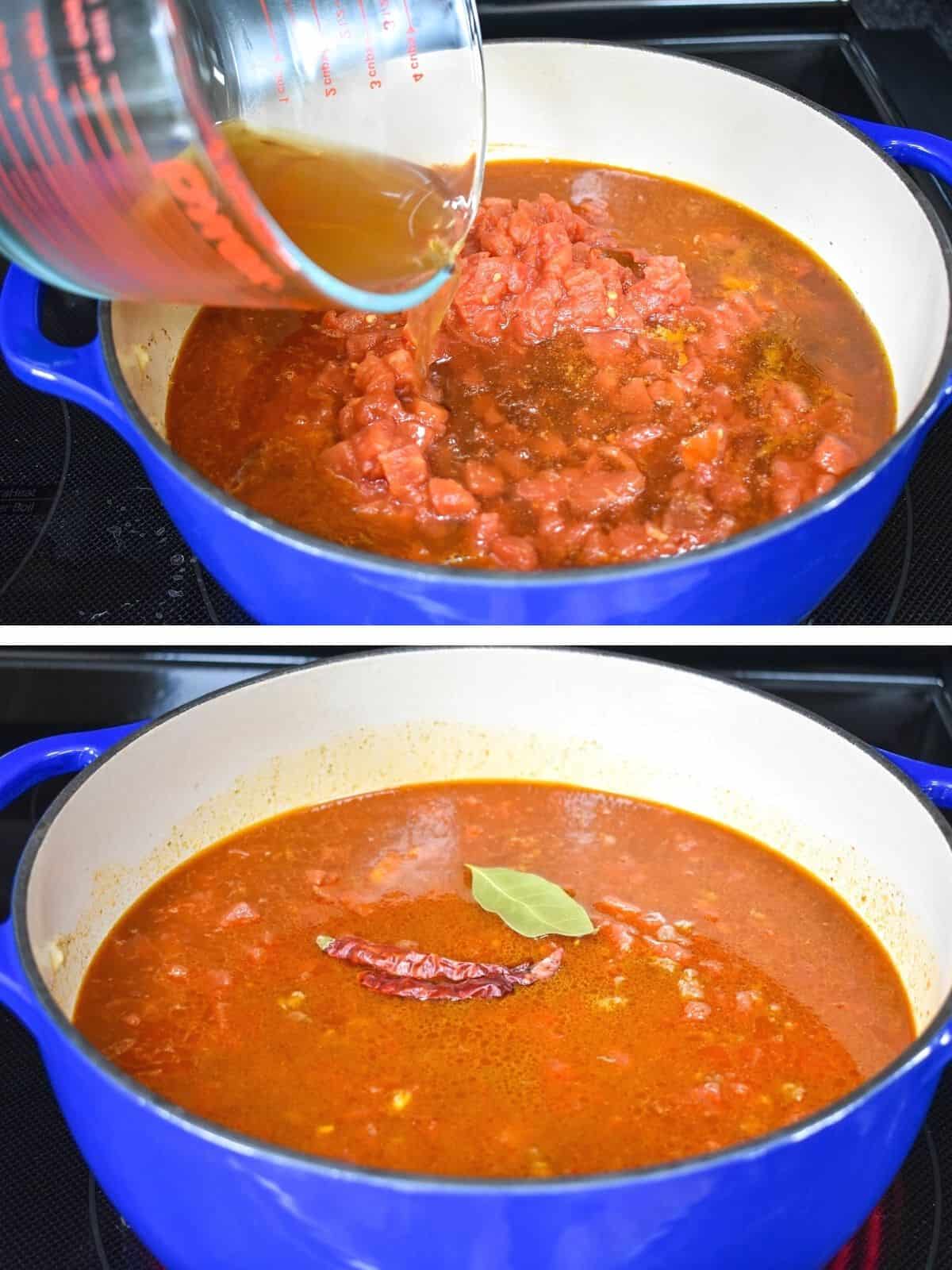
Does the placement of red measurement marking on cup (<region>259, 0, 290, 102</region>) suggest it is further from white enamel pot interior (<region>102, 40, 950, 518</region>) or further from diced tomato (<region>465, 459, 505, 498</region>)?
diced tomato (<region>465, 459, 505, 498</region>)

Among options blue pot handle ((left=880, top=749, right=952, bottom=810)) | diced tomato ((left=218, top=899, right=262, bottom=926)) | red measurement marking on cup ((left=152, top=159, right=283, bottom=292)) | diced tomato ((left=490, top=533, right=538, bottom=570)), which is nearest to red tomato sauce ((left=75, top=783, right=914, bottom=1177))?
diced tomato ((left=218, top=899, right=262, bottom=926))

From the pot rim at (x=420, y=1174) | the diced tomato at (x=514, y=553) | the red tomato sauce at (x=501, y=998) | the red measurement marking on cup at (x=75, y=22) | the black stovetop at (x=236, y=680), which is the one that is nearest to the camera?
the pot rim at (x=420, y=1174)

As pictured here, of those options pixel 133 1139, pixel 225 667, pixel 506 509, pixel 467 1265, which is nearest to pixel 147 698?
pixel 225 667

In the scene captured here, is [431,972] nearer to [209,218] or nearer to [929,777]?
[929,777]

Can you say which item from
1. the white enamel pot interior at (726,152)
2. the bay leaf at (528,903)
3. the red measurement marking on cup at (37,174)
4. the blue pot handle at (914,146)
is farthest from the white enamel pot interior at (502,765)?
the blue pot handle at (914,146)

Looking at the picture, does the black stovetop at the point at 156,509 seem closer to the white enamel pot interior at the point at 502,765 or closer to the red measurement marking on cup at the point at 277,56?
the white enamel pot interior at the point at 502,765

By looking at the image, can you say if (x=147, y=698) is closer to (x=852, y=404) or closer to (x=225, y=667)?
(x=225, y=667)
